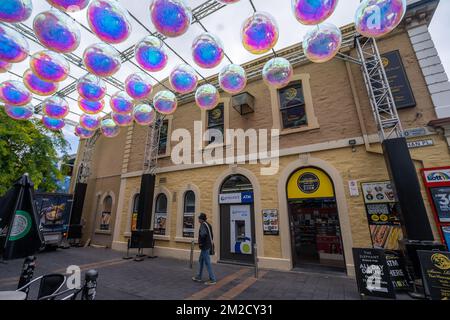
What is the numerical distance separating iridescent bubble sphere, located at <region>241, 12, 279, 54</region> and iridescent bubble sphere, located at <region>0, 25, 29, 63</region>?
512cm

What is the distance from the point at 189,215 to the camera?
9.18 metres

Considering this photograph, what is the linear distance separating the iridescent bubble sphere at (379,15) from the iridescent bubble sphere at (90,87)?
22.5ft

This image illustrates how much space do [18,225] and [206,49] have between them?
5242 mm

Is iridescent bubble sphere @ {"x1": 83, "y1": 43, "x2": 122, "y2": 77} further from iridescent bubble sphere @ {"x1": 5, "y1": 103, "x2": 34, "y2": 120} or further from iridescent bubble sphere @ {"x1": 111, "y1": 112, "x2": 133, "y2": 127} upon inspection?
iridescent bubble sphere @ {"x1": 5, "y1": 103, "x2": 34, "y2": 120}

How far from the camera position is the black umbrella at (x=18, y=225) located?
3537mm

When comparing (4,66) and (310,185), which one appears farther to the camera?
(310,185)

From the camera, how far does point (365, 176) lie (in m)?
6.24

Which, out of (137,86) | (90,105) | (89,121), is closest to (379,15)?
(137,86)

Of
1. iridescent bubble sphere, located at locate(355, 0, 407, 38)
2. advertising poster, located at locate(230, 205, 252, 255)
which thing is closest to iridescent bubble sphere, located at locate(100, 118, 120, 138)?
advertising poster, located at locate(230, 205, 252, 255)

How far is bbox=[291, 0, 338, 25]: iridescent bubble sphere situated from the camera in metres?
3.62

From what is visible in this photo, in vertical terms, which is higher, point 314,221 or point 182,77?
point 182,77

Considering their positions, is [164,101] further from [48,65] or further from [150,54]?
[48,65]

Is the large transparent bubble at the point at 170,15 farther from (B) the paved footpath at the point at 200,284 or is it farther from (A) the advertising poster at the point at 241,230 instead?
(A) the advertising poster at the point at 241,230
